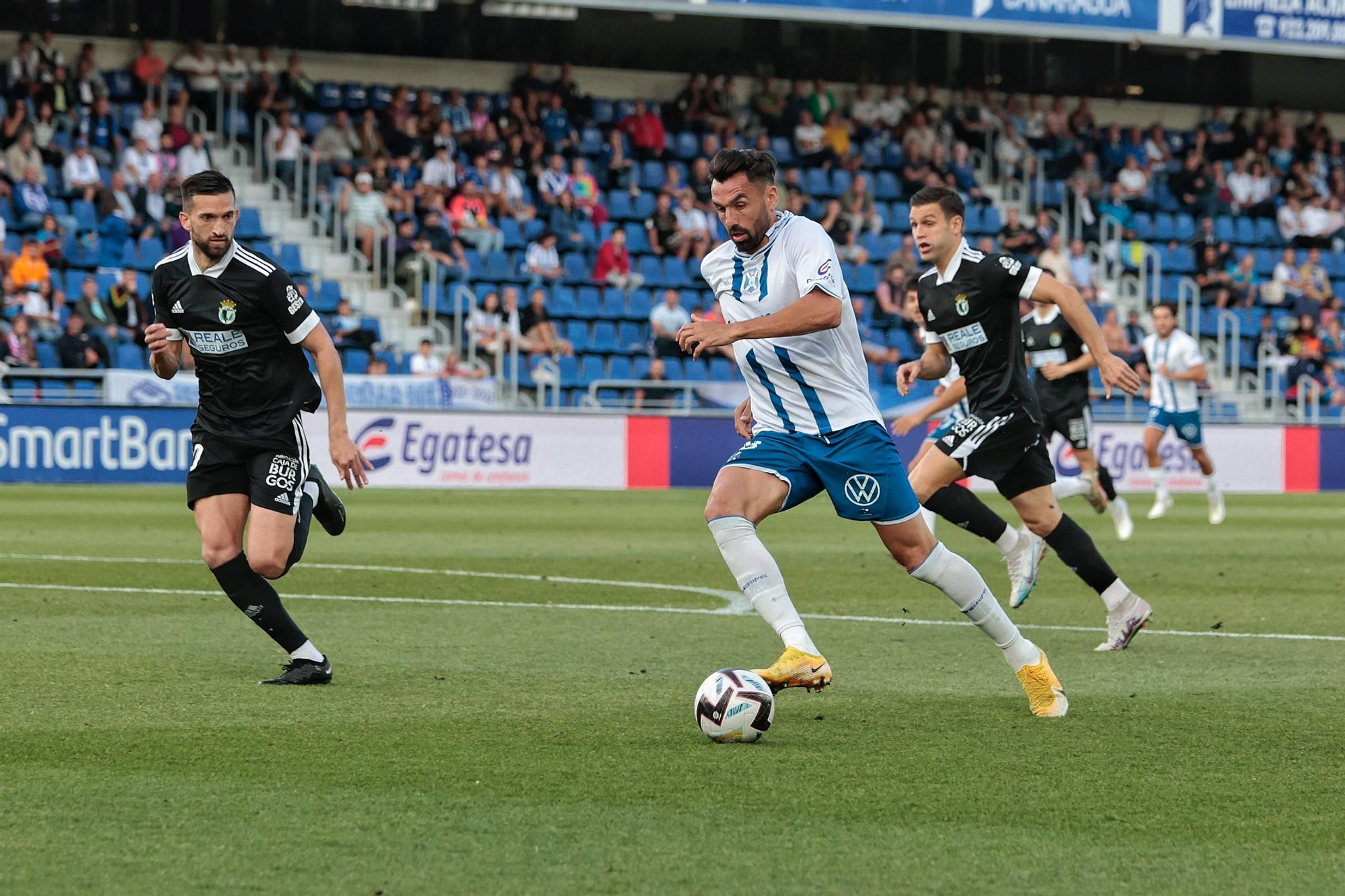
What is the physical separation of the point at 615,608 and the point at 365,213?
58.8ft

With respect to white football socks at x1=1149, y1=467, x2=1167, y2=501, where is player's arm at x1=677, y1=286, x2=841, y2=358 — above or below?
above

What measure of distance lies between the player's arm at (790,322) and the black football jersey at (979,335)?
257 centimetres

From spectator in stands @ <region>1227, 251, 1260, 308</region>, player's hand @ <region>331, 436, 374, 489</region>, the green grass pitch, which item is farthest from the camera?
spectator in stands @ <region>1227, 251, 1260, 308</region>

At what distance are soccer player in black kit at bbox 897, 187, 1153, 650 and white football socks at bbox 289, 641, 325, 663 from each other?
112 inches

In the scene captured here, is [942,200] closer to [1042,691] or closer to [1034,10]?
[1042,691]

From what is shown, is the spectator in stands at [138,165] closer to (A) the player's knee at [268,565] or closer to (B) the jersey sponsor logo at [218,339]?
(B) the jersey sponsor logo at [218,339]

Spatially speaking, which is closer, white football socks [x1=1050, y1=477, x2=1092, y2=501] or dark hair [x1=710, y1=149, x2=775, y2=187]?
dark hair [x1=710, y1=149, x2=775, y2=187]

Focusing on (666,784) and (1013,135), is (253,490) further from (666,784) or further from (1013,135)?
(1013,135)

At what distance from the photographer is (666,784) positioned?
500 centimetres

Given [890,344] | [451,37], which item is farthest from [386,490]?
[451,37]

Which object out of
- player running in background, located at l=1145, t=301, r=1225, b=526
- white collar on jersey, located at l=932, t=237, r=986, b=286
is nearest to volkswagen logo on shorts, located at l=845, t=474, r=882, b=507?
white collar on jersey, located at l=932, t=237, r=986, b=286

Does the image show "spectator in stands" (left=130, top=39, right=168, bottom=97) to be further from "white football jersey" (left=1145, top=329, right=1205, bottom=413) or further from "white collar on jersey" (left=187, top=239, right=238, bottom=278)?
"white collar on jersey" (left=187, top=239, right=238, bottom=278)

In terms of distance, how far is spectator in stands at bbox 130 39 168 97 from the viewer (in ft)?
89.9

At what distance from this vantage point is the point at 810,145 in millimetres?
31484
